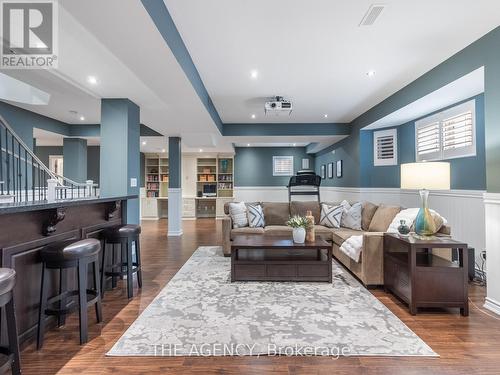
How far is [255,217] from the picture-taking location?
15.4 ft

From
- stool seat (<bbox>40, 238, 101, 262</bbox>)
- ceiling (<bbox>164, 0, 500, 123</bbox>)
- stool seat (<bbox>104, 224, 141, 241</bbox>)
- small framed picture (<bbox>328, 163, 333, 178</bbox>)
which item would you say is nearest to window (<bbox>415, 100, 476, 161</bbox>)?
ceiling (<bbox>164, 0, 500, 123</bbox>)

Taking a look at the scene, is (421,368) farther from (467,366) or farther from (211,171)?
(211,171)

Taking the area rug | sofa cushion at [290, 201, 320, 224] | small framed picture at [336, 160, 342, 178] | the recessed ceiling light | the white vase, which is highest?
the recessed ceiling light

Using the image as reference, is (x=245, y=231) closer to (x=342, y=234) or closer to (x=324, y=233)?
(x=324, y=233)

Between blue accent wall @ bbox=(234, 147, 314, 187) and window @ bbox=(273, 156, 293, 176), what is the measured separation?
4.3 inches

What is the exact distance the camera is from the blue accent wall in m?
9.66

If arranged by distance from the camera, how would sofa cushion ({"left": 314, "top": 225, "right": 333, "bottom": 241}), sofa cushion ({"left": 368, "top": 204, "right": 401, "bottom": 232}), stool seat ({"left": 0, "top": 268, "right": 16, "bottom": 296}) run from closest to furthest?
stool seat ({"left": 0, "top": 268, "right": 16, "bottom": 296}), sofa cushion ({"left": 368, "top": 204, "right": 401, "bottom": 232}), sofa cushion ({"left": 314, "top": 225, "right": 333, "bottom": 241})

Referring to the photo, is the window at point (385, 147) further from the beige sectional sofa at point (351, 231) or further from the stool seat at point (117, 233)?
the stool seat at point (117, 233)

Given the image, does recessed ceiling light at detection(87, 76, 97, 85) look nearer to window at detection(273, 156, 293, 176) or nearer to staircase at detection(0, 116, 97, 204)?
staircase at detection(0, 116, 97, 204)

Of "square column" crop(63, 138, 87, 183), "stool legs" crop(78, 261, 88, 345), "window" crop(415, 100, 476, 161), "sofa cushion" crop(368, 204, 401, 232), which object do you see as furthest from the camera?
"square column" crop(63, 138, 87, 183)

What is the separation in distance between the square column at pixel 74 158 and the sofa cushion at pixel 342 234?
5811mm

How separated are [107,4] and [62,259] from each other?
179 centimetres

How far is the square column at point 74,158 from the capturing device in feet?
20.7

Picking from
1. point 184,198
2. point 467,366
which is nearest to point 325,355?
point 467,366
